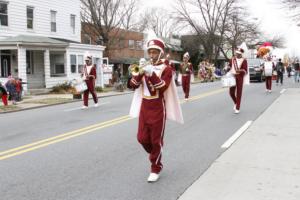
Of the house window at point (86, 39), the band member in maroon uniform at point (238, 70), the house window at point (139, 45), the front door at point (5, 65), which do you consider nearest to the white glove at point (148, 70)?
the band member in maroon uniform at point (238, 70)

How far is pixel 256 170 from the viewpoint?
6137 mm

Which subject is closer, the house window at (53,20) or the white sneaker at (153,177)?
the white sneaker at (153,177)

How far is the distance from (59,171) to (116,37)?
141 ft

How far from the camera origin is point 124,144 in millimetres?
8195

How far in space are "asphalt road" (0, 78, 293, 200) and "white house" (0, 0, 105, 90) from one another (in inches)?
532

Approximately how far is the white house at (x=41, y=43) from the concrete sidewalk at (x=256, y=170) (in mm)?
17920

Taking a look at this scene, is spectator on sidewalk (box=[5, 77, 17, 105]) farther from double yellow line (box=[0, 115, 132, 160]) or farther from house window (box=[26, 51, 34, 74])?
double yellow line (box=[0, 115, 132, 160])

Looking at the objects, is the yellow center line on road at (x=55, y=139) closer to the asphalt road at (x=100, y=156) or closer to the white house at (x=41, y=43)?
the asphalt road at (x=100, y=156)

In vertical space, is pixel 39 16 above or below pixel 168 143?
above

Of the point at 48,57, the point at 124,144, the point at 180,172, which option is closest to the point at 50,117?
the point at 124,144

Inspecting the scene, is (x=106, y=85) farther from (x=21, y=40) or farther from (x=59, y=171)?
(x=59, y=171)

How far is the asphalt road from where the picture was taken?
5293 mm

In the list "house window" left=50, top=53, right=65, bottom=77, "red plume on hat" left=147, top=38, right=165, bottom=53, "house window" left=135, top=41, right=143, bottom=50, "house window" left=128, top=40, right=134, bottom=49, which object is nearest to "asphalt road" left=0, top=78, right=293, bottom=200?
"red plume on hat" left=147, top=38, right=165, bottom=53

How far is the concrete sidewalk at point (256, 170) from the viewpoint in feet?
16.7
